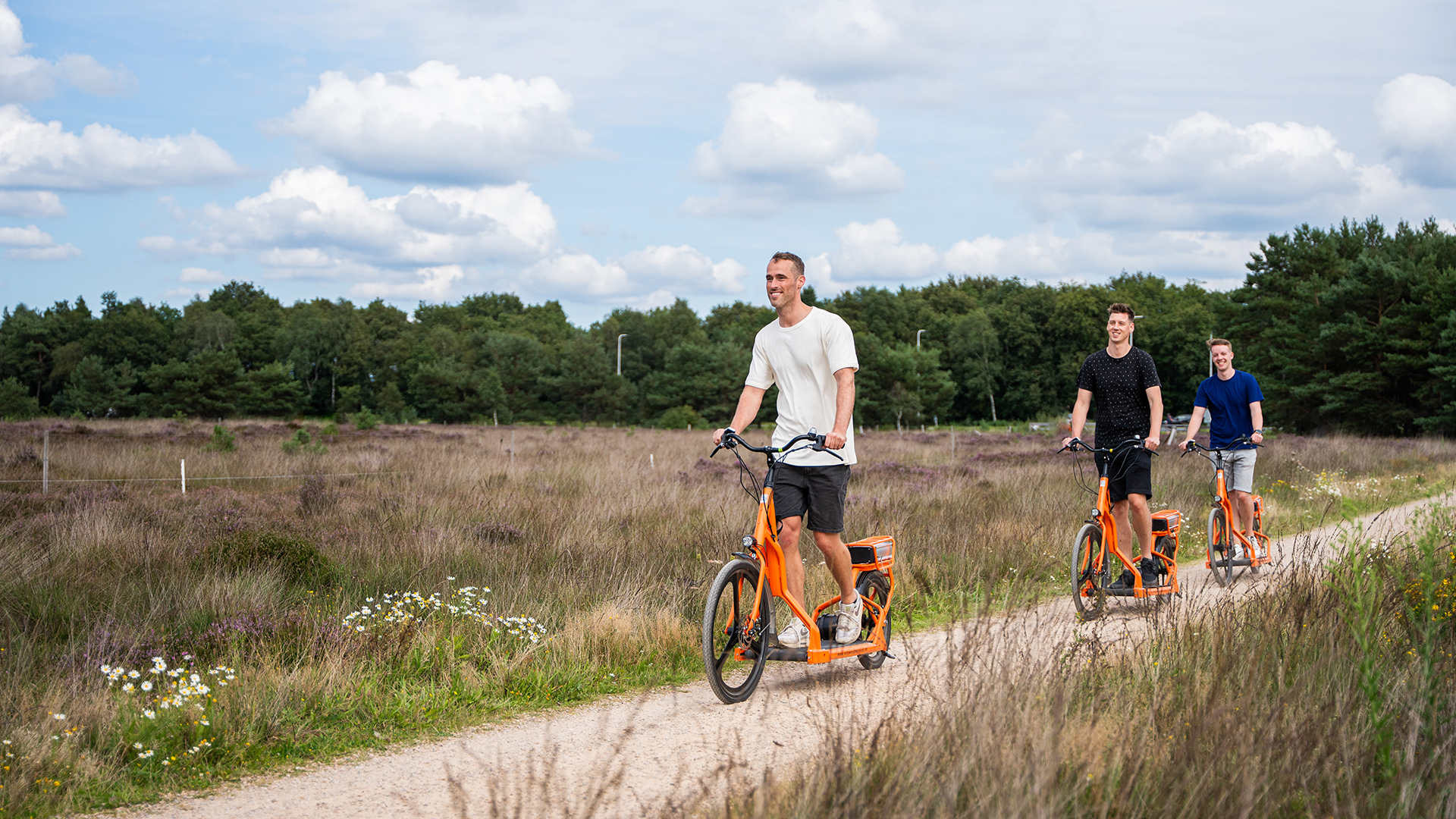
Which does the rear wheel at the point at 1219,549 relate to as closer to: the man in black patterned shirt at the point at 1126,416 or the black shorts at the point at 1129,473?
the man in black patterned shirt at the point at 1126,416

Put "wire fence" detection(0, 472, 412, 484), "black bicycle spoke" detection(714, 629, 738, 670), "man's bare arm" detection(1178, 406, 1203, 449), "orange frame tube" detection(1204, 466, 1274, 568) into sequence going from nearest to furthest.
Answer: "black bicycle spoke" detection(714, 629, 738, 670)
"man's bare arm" detection(1178, 406, 1203, 449)
"orange frame tube" detection(1204, 466, 1274, 568)
"wire fence" detection(0, 472, 412, 484)

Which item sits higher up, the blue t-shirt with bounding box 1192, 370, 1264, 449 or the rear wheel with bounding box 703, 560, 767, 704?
the blue t-shirt with bounding box 1192, 370, 1264, 449

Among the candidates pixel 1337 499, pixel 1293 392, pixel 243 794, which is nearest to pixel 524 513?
pixel 243 794

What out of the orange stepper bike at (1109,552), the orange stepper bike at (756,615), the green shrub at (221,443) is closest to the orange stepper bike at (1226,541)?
the orange stepper bike at (1109,552)

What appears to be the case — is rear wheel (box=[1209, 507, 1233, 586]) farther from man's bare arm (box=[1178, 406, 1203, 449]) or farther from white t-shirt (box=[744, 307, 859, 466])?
white t-shirt (box=[744, 307, 859, 466])

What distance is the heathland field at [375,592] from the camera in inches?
162

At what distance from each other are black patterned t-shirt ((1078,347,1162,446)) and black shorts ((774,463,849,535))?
119 inches

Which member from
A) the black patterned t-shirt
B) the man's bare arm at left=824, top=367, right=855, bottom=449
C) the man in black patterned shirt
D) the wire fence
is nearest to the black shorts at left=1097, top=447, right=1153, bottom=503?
the man in black patterned shirt

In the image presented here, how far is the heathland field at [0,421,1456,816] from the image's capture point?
412 cm

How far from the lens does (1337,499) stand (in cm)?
1361

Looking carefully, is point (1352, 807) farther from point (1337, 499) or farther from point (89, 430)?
point (89, 430)

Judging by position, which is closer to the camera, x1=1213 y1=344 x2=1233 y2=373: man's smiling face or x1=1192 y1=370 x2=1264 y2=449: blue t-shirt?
x1=1213 y1=344 x2=1233 y2=373: man's smiling face

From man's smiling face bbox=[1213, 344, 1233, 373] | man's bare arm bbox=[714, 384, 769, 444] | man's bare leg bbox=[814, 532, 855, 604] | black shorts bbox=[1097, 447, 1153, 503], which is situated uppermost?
man's smiling face bbox=[1213, 344, 1233, 373]

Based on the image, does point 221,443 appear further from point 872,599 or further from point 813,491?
point 813,491
